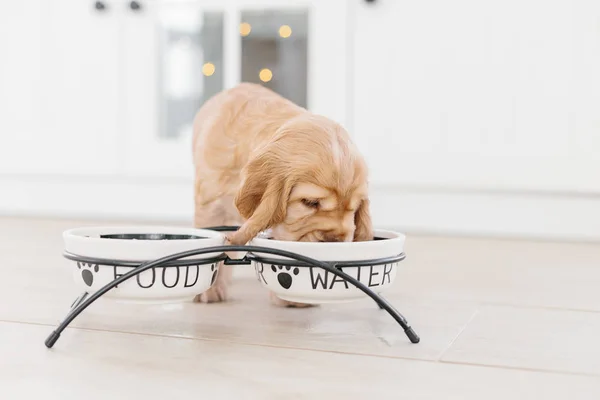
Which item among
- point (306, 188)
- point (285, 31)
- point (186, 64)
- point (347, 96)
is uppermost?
point (285, 31)

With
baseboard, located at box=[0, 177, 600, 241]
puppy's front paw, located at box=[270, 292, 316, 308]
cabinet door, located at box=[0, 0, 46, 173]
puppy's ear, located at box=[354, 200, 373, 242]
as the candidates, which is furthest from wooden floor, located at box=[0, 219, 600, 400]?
cabinet door, located at box=[0, 0, 46, 173]

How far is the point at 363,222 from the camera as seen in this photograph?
117cm

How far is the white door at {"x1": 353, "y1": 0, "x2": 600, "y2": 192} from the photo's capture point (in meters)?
2.37

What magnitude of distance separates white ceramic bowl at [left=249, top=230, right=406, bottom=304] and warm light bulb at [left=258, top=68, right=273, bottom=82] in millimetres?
1669

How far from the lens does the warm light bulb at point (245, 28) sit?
2.67 metres

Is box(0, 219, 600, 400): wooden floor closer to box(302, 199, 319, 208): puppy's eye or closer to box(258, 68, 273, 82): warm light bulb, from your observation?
box(302, 199, 319, 208): puppy's eye

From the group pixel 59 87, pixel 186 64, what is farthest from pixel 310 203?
pixel 59 87

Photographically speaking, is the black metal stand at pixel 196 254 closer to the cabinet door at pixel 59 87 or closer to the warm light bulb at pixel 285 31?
the warm light bulb at pixel 285 31

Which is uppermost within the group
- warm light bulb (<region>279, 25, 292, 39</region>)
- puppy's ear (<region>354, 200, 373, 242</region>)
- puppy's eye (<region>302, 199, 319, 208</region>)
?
warm light bulb (<region>279, 25, 292, 39</region>)

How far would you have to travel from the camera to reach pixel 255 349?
1.02 meters

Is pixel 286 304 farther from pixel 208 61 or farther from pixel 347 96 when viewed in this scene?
pixel 208 61

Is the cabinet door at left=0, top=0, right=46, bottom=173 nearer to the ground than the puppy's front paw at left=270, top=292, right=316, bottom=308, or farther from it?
farther from it

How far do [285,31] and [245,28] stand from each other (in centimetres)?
14

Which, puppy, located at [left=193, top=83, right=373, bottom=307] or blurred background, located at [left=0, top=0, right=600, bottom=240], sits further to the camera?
blurred background, located at [left=0, top=0, right=600, bottom=240]
